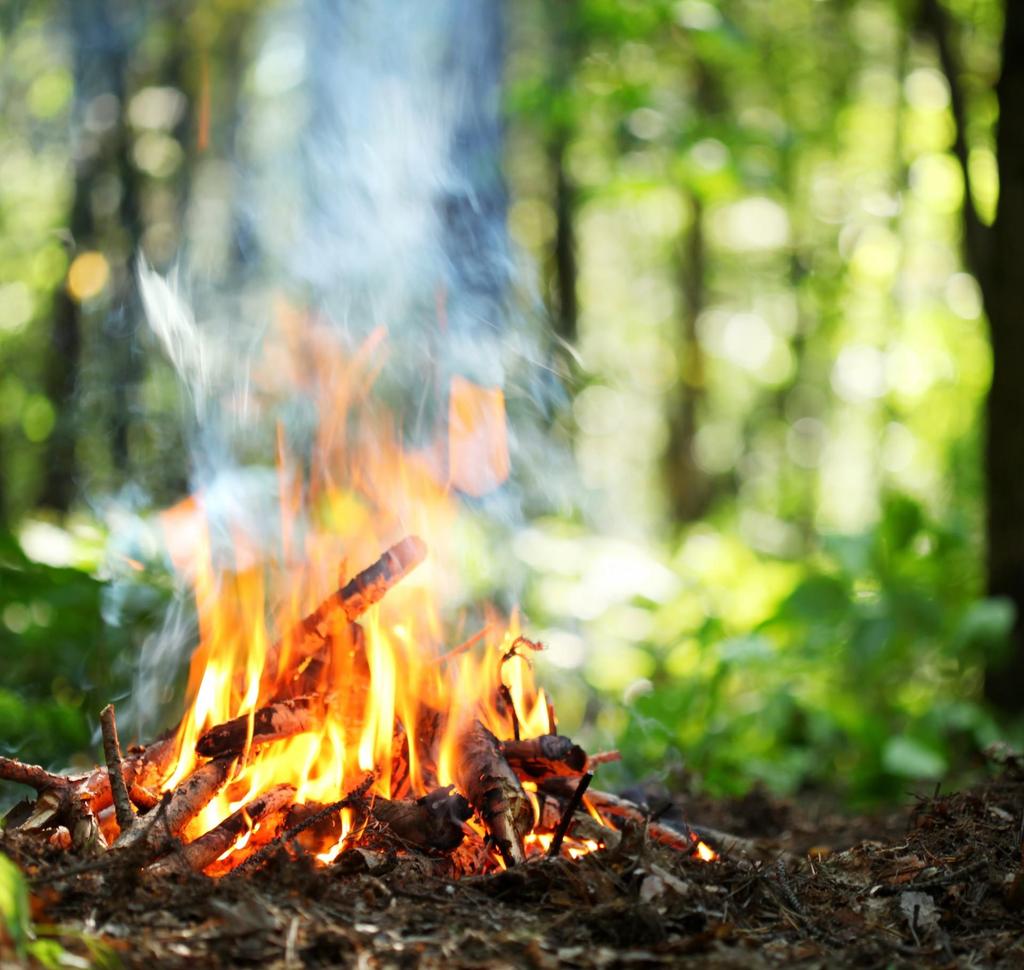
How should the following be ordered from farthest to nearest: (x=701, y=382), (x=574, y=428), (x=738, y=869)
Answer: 1. (x=701, y=382)
2. (x=574, y=428)
3. (x=738, y=869)

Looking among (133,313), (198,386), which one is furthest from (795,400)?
(198,386)

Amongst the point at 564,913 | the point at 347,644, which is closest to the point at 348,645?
the point at 347,644

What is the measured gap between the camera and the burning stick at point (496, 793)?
313cm

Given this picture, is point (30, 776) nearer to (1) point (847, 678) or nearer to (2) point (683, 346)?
(1) point (847, 678)

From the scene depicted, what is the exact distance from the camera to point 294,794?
326 cm

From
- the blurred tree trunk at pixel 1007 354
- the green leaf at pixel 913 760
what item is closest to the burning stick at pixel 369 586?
the green leaf at pixel 913 760

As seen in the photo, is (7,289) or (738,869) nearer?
(738,869)

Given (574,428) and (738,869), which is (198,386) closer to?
(738,869)

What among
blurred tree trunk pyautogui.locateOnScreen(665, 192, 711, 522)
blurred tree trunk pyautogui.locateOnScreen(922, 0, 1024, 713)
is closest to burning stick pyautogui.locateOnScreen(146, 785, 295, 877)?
blurred tree trunk pyautogui.locateOnScreen(922, 0, 1024, 713)

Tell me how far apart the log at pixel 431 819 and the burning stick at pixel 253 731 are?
1.33ft

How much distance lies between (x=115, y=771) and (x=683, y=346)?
11942 millimetres

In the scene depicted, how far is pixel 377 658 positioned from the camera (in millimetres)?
3742

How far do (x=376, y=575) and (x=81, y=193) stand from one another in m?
9.13

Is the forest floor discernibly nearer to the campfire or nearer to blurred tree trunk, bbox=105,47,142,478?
the campfire
